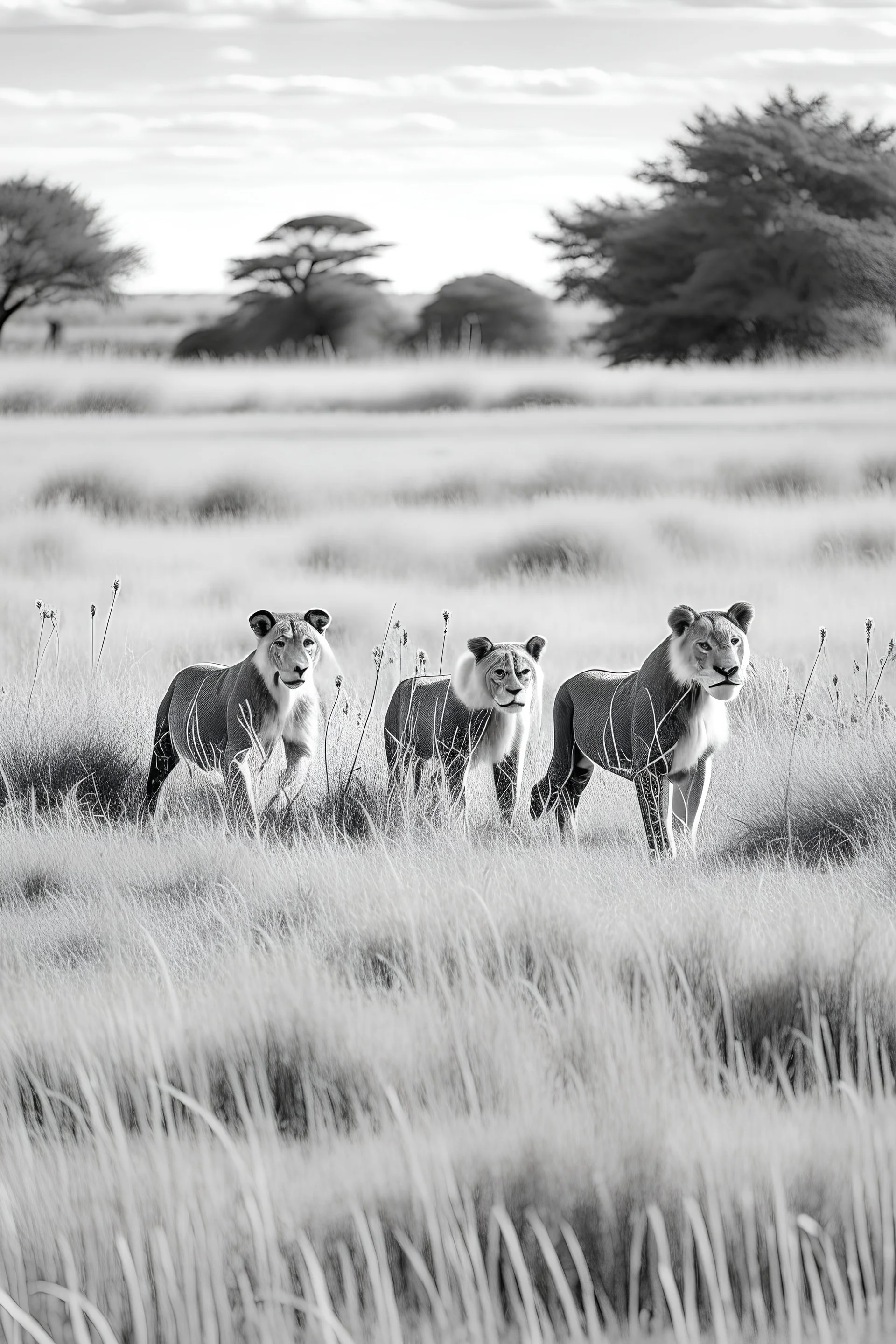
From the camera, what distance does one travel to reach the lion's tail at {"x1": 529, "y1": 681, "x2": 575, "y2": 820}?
447 centimetres

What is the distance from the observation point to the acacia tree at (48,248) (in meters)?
31.2

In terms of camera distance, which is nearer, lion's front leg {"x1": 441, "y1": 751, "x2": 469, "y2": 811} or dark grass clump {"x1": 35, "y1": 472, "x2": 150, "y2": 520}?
lion's front leg {"x1": 441, "y1": 751, "x2": 469, "y2": 811}

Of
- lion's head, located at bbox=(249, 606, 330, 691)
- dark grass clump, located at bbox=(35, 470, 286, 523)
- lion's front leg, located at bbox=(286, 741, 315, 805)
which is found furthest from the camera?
dark grass clump, located at bbox=(35, 470, 286, 523)

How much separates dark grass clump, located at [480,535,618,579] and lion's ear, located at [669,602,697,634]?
19.2 feet

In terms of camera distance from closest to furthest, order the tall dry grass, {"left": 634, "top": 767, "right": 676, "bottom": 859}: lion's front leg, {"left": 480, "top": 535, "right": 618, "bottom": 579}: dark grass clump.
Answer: {"left": 634, "top": 767, "right": 676, "bottom": 859}: lion's front leg → {"left": 480, "top": 535, "right": 618, "bottom": 579}: dark grass clump → the tall dry grass

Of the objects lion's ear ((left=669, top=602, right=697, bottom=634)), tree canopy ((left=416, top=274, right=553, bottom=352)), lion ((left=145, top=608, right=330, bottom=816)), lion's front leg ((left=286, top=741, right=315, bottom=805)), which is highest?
tree canopy ((left=416, top=274, right=553, bottom=352))

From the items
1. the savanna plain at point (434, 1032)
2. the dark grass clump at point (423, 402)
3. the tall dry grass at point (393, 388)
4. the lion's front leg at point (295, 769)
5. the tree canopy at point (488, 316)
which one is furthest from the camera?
the tree canopy at point (488, 316)

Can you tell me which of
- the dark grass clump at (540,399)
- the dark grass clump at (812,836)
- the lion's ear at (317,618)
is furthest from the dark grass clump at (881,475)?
the lion's ear at (317,618)

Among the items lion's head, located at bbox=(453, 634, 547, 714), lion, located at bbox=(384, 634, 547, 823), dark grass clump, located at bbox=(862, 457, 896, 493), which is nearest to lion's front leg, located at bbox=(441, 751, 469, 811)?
lion, located at bbox=(384, 634, 547, 823)

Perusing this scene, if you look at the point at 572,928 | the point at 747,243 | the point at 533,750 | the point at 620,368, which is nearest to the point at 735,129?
the point at 747,243

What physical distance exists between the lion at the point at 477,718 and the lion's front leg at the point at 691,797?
0.46 metres

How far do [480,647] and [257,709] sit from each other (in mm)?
703

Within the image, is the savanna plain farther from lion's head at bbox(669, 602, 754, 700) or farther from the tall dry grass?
the tall dry grass

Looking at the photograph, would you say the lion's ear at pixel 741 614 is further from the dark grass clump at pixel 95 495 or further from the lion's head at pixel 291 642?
the dark grass clump at pixel 95 495
